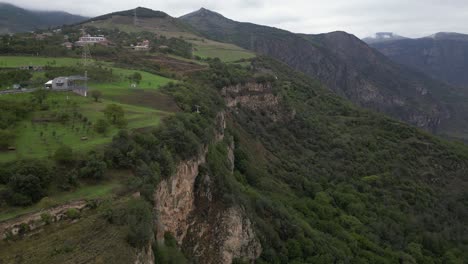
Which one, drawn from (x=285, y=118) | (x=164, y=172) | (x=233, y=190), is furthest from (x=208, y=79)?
(x=164, y=172)

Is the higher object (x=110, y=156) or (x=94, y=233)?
(x=110, y=156)

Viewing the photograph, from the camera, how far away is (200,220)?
27906 millimetres

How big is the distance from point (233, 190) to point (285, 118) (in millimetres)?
47559

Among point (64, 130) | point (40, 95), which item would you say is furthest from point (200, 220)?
point (40, 95)

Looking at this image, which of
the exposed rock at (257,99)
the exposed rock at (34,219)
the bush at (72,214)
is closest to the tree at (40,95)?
the exposed rock at (34,219)

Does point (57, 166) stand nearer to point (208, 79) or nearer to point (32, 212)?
point (32, 212)

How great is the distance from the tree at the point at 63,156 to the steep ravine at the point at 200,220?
5177mm

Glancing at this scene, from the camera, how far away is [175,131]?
2881cm

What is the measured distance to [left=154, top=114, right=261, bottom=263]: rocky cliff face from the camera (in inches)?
981

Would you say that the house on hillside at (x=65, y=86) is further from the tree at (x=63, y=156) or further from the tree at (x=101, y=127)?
the tree at (x=63, y=156)

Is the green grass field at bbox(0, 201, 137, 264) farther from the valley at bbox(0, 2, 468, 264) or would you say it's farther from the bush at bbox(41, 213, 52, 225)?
the bush at bbox(41, 213, 52, 225)

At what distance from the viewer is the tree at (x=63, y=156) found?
22219 mm

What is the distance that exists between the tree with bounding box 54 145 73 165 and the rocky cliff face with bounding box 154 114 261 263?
517cm

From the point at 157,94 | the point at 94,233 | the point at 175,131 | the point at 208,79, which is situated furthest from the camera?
the point at 208,79
